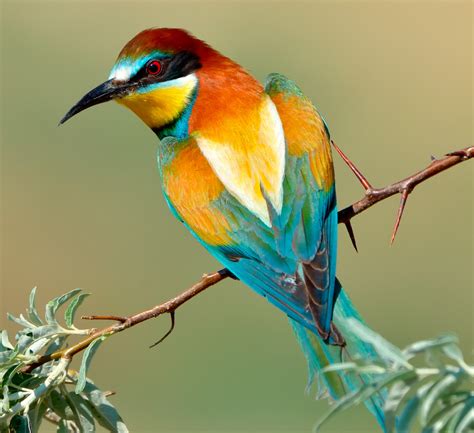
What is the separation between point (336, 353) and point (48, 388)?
638mm

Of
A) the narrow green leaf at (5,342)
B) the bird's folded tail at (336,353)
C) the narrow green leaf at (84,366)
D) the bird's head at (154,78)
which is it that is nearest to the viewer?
the narrow green leaf at (84,366)

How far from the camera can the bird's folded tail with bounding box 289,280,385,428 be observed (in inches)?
66.7

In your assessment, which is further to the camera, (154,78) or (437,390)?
(154,78)

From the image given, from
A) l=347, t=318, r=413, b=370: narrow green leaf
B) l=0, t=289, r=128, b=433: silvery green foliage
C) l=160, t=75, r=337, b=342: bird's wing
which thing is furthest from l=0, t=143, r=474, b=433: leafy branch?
l=347, t=318, r=413, b=370: narrow green leaf

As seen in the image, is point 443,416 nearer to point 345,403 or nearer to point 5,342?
point 345,403

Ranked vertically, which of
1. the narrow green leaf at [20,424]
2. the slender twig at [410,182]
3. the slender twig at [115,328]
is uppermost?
the slender twig at [410,182]

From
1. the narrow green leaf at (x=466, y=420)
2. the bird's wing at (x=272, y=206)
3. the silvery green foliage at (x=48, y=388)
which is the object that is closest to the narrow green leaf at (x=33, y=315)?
the silvery green foliage at (x=48, y=388)

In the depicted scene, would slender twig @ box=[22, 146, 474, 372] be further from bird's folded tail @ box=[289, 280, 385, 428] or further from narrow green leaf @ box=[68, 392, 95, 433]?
bird's folded tail @ box=[289, 280, 385, 428]

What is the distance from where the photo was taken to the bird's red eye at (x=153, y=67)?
2.18 metres

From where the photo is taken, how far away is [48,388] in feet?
4.47

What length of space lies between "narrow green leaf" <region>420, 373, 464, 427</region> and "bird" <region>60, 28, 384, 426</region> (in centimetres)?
73

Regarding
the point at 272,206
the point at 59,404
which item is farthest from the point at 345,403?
the point at 272,206

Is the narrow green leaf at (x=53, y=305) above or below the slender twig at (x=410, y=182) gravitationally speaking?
above

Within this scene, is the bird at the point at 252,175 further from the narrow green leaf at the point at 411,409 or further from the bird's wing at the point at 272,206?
the narrow green leaf at the point at 411,409
